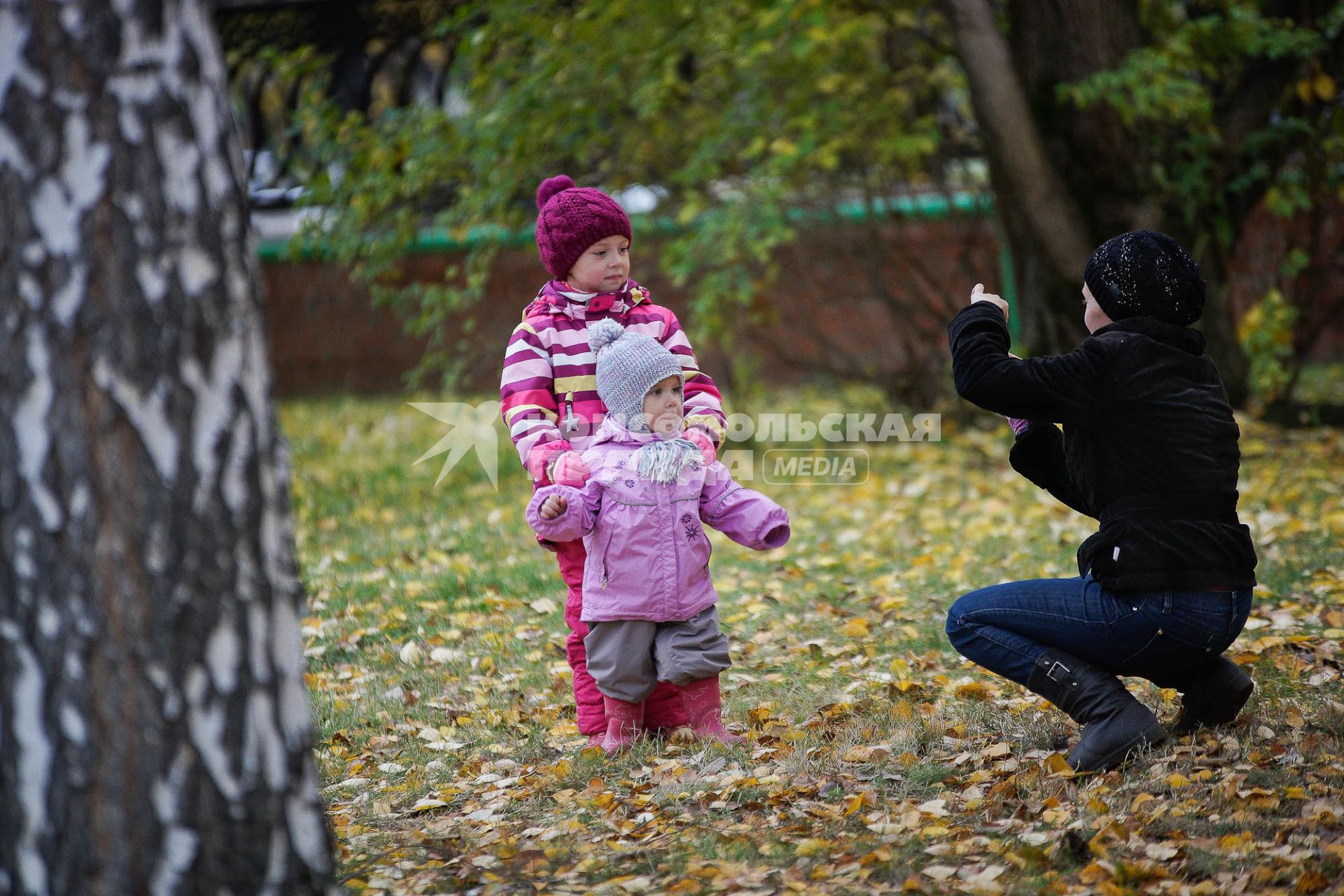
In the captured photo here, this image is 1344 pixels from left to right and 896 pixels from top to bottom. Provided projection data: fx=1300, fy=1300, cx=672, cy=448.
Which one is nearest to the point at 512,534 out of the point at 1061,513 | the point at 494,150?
the point at 494,150

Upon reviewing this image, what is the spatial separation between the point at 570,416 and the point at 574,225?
54 cm

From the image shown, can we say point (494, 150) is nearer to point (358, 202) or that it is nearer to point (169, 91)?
point (358, 202)

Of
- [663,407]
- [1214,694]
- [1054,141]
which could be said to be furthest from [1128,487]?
[1054,141]

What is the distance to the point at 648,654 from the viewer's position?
11.9ft

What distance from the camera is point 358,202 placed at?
8320 mm

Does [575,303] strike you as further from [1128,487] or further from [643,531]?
[1128,487]

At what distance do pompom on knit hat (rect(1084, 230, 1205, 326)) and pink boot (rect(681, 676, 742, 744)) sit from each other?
1506mm

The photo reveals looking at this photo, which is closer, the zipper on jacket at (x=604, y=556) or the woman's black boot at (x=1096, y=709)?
the woman's black boot at (x=1096, y=709)

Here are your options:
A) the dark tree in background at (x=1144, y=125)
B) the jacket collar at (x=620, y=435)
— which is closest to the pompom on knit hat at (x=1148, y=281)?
the jacket collar at (x=620, y=435)

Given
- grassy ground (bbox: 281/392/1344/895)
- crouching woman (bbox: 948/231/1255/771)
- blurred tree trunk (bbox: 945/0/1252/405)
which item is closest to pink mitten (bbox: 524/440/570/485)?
grassy ground (bbox: 281/392/1344/895)

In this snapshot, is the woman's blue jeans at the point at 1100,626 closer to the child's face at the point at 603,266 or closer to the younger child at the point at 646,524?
the younger child at the point at 646,524

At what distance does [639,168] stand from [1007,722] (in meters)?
6.22

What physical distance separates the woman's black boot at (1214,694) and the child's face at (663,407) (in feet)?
5.00

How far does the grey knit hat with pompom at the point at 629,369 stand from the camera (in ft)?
11.5
